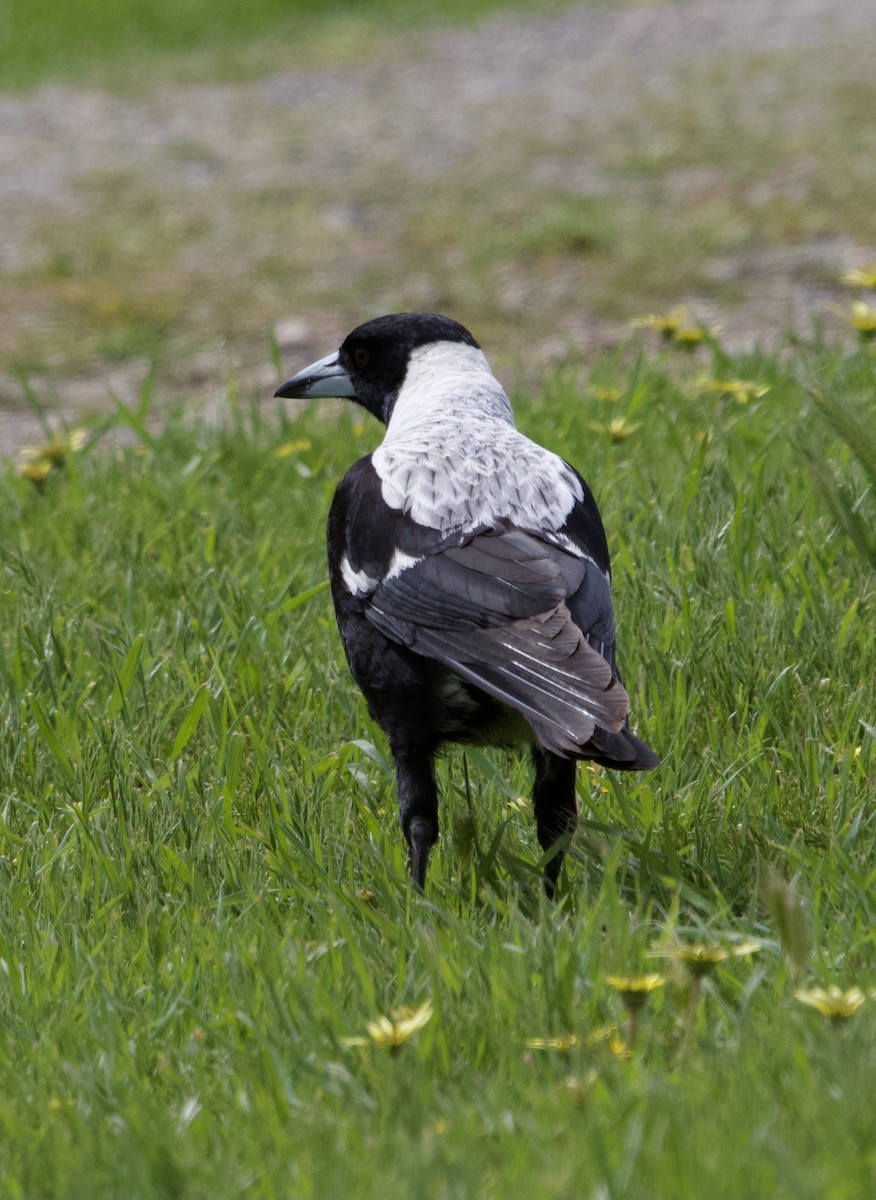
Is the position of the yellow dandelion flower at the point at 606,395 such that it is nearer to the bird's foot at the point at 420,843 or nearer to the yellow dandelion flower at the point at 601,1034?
the bird's foot at the point at 420,843

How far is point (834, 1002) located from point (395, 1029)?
0.52 metres

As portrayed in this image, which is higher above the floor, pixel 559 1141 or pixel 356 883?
pixel 559 1141

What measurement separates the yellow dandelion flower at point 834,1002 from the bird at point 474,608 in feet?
1.88

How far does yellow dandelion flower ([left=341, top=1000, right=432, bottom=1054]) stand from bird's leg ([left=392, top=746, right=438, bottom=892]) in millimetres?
749

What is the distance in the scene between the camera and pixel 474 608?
108 inches

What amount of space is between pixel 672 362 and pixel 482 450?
2911 millimetres

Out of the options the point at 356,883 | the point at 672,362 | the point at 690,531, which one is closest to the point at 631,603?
the point at 690,531

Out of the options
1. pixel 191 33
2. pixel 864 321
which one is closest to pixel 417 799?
pixel 864 321

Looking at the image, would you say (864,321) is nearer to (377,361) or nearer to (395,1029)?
(377,361)

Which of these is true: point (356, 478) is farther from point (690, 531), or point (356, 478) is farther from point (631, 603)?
point (690, 531)

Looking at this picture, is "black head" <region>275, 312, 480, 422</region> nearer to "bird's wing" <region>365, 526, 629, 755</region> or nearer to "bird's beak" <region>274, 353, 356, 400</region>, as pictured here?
"bird's beak" <region>274, 353, 356, 400</region>

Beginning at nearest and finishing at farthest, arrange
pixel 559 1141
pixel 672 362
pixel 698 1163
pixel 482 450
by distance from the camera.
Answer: pixel 698 1163, pixel 559 1141, pixel 482 450, pixel 672 362

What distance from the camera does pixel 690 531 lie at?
3.90 m

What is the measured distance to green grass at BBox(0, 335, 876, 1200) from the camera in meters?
1.87
